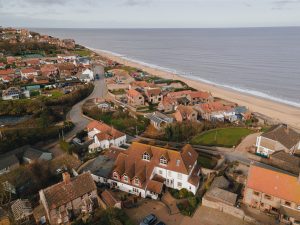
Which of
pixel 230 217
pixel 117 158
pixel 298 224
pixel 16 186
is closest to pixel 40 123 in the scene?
pixel 16 186

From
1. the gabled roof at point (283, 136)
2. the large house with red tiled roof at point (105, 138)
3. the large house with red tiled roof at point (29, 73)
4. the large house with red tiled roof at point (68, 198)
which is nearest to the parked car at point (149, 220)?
the large house with red tiled roof at point (68, 198)

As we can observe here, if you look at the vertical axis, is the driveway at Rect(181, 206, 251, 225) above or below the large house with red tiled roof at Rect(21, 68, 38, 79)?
below

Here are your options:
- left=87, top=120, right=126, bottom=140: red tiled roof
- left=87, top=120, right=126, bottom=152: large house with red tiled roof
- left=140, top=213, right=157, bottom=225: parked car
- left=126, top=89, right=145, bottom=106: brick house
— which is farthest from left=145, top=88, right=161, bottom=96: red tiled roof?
left=140, top=213, right=157, bottom=225: parked car

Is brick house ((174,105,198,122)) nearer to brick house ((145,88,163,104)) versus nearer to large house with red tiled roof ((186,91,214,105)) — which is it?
large house with red tiled roof ((186,91,214,105))

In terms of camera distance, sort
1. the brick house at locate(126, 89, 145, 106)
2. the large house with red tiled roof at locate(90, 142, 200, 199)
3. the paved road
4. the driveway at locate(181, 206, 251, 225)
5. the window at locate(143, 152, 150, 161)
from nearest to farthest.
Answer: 1. the driveway at locate(181, 206, 251, 225)
2. the large house with red tiled roof at locate(90, 142, 200, 199)
3. the window at locate(143, 152, 150, 161)
4. the paved road
5. the brick house at locate(126, 89, 145, 106)

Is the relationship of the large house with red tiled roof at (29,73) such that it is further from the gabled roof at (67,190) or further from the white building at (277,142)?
the white building at (277,142)

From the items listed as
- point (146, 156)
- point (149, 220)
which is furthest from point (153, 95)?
point (149, 220)
